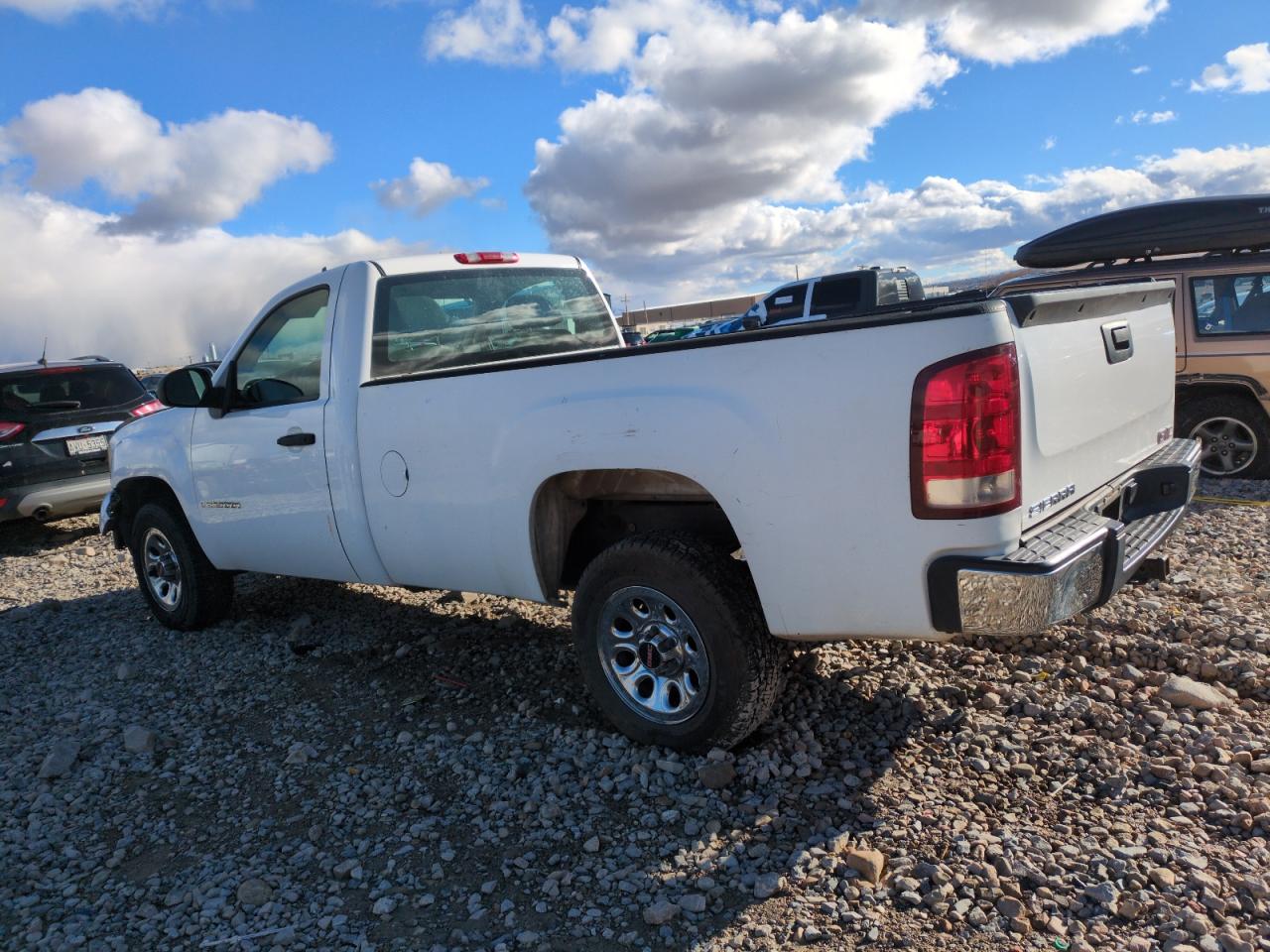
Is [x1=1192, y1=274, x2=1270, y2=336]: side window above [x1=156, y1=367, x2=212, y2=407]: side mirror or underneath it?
underneath

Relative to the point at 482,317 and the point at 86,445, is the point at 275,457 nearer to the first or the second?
the point at 482,317

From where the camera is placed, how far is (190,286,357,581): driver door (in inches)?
172

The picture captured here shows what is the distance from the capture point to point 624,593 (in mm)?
3377

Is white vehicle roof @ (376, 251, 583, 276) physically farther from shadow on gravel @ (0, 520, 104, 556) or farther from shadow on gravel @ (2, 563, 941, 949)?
shadow on gravel @ (0, 520, 104, 556)

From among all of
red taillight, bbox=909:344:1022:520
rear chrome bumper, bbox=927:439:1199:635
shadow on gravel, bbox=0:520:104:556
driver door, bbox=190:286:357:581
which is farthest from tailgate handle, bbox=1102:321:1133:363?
shadow on gravel, bbox=0:520:104:556

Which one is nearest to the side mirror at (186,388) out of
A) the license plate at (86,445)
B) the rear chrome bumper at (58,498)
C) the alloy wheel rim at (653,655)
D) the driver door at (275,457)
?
the driver door at (275,457)

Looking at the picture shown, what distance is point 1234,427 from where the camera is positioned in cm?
775

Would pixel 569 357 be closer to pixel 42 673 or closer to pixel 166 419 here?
pixel 166 419

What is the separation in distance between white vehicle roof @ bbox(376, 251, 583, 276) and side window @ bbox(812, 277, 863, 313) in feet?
34.7

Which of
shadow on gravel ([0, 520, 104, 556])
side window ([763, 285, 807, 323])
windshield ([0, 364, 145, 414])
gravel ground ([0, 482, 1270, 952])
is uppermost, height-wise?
side window ([763, 285, 807, 323])

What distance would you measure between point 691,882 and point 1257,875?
1.60 m

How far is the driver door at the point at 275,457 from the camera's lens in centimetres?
438

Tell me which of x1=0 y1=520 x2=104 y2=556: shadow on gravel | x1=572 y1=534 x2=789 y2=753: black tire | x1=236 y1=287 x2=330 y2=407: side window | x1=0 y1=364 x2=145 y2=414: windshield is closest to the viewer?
x1=572 y1=534 x2=789 y2=753: black tire

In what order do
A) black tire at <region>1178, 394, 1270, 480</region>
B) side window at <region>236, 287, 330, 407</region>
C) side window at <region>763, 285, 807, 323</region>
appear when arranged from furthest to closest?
side window at <region>763, 285, 807, 323</region> < black tire at <region>1178, 394, 1270, 480</region> < side window at <region>236, 287, 330, 407</region>
